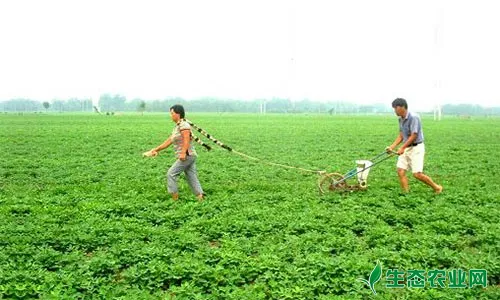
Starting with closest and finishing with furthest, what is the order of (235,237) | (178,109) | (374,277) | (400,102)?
1. (374,277)
2. (235,237)
3. (178,109)
4. (400,102)

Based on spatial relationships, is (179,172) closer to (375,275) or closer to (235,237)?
(235,237)

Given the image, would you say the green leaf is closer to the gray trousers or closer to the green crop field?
the green crop field

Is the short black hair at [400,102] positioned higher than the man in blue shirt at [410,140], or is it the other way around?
the short black hair at [400,102]

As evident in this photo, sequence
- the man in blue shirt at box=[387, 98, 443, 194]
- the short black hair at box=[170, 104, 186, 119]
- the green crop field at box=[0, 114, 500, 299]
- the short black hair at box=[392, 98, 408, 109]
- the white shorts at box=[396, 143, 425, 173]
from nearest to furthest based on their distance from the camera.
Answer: the green crop field at box=[0, 114, 500, 299]
the short black hair at box=[170, 104, 186, 119]
the short black hair at box=[392, 98, 408, 109]
the man in blue shirt at box=[387, 98, 443, 194]
the white shorts at box=[396, 143, 425, 173]

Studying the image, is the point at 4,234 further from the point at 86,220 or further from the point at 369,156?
the point at 369,156

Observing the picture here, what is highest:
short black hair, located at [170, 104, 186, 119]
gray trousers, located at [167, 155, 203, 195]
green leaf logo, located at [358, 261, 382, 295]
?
short black hair, located at [170, 104, 186, 119]

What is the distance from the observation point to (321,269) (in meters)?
6.12

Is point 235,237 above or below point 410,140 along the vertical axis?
below

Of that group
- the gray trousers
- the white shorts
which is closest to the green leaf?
the white shorts

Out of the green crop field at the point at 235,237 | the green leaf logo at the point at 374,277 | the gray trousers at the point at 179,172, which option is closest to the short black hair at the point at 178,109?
the gray trousers at the point at 179,172

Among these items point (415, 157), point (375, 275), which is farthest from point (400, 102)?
point (375, 275)

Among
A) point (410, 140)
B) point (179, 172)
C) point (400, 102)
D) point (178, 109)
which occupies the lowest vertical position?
point (179, 172)

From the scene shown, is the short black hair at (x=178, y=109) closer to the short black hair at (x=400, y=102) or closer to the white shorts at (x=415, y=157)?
the short black hair at (x=400, y=102)

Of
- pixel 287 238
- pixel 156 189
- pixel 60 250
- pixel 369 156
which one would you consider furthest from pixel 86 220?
pixel 369 156
